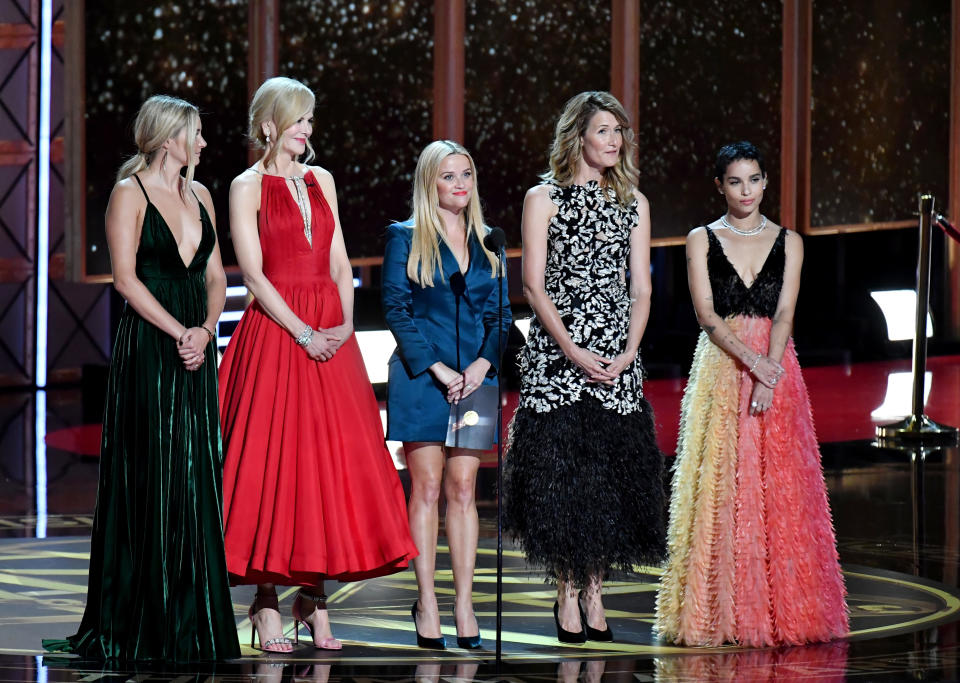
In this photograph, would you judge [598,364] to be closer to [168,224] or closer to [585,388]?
[585,388]

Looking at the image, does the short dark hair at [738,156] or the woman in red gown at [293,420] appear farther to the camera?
the short dark hair at [738,156]

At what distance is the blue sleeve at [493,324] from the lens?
4.34m

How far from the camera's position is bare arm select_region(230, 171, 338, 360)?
4.17 m

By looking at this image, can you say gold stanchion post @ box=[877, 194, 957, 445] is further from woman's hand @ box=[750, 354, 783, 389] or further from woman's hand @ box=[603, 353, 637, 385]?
woman's hand @ box=[603, 353, 637, 385]

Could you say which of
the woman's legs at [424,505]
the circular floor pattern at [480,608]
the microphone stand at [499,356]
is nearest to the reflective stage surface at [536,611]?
the circular floor pattern at [480,608]

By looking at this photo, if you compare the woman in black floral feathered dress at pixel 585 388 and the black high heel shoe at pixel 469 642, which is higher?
the woman in black floral feathered dress at pixel 585 388

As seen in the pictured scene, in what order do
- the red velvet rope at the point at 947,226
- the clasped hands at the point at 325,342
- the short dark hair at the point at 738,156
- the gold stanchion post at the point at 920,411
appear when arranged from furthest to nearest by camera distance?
the gold stanchion post at the point at 920,411
the red velvet rope at the point at 947,226
the short dark hair at the point at 738,156
the clasped hands at the point at 325,342

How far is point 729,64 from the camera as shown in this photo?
12711mm

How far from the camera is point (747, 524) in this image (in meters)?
4.36

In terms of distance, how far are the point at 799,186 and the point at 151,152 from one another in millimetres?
10012

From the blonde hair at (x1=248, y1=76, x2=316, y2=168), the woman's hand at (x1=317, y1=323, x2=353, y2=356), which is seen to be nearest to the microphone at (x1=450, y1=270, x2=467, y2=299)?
the woman's hand at (x1=317, y1=323, x2=353, y2=356)

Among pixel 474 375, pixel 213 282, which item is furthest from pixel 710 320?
pixel 213 282

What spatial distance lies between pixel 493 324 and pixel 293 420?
66 cm

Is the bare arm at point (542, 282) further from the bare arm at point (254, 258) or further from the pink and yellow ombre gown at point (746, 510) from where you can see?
the bare arm at point (254, 258)
